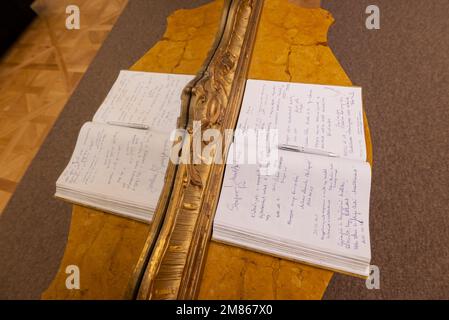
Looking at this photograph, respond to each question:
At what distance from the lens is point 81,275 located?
0.48 meters

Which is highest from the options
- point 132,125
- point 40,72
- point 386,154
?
point 40,72

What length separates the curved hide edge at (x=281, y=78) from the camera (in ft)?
1.60

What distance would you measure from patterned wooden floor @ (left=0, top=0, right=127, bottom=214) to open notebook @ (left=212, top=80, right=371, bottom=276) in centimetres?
50

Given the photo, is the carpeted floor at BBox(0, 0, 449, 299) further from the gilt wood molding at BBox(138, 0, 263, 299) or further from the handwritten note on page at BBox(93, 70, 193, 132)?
the gilt wood molding at BBox(138, 0, 263, 299)

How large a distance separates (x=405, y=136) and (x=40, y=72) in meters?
1.00

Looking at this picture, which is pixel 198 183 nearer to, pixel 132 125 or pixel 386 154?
pixel 132 125

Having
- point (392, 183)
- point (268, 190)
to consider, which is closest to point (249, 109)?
point (268, 190)

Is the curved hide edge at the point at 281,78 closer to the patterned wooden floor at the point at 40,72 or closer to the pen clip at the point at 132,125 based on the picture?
the pen clip at the point at 132,125

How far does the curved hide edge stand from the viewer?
49 centimetres

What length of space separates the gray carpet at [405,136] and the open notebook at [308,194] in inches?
2.6

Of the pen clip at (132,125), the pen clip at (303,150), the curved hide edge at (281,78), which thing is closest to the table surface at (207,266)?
the curved hide edge at (281,78)

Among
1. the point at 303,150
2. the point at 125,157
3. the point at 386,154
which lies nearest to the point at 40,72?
the point at 125,157

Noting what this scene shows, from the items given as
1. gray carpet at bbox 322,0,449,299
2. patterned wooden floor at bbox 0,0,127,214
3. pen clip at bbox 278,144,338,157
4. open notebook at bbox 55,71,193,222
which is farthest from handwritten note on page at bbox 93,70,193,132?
gray carpet at bbox 322,0,449,299

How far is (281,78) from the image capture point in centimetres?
75
